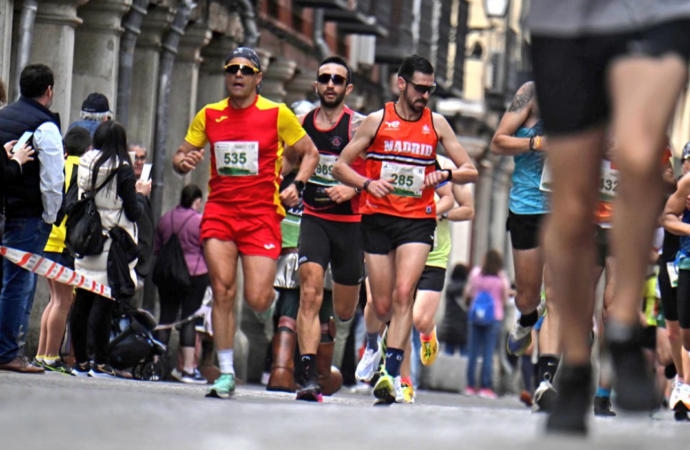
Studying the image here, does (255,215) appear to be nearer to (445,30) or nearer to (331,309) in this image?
(331,309)

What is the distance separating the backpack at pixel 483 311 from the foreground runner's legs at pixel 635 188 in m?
18.7

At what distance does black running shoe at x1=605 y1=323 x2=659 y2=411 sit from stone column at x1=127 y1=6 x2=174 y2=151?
15.5 meters

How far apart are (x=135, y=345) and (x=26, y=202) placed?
2.57m

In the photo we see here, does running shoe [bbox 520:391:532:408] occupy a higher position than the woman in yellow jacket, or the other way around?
the woman in yellow jacket

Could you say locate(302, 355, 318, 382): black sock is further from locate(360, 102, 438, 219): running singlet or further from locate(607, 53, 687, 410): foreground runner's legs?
locate(607, 53, 687, 410): foreground runner's legs

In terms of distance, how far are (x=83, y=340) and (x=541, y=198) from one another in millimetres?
4104

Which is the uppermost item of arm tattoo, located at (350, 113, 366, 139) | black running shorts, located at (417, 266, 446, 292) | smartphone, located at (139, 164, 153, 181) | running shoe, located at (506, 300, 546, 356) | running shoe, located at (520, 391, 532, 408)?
arm tattoo, located at (350, 113, 366, 139)

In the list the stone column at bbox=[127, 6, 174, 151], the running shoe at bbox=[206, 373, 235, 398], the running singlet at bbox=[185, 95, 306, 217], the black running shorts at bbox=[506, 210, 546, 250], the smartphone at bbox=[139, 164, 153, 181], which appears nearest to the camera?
the running shoe at bbox=[206, 373, 235, 398]

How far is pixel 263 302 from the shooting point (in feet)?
36.2

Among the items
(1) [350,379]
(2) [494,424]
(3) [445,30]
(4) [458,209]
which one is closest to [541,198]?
(4) [458,209]

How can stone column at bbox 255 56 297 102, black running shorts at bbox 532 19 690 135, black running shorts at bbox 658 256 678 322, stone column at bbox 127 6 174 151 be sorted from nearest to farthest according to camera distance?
1. black running shorts at bbox 532 19 690 135
2. black running shorts at bbox 658 256 678 322
3. stone column at bbox 127 6 174 151
4. stone column at bbox 255 56 297 102

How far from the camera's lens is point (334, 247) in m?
12.8

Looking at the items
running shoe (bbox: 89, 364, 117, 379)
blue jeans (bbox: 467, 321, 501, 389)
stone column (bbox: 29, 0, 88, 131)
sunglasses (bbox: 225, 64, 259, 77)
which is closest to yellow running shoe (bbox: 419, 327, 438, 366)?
running shoe (bbox: 89, 364, 117, 379)

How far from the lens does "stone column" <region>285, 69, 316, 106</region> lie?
28.1 metres
